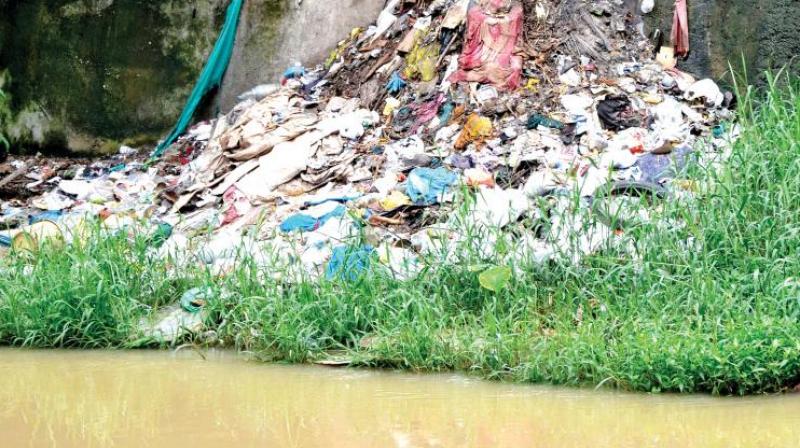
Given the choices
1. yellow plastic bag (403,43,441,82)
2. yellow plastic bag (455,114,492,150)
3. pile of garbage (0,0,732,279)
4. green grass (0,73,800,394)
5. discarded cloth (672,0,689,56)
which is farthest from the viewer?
yellow plastic bag (403,43,441,82)

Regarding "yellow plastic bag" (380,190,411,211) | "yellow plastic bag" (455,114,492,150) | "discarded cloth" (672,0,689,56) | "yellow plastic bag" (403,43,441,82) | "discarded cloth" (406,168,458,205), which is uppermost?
"discarded cloth" (672,0,689,56)

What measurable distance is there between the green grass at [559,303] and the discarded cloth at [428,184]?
1187 millimetres

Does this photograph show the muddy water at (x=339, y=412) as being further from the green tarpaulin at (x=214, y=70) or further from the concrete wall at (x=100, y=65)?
the concrete wall at (x=100, y=65)

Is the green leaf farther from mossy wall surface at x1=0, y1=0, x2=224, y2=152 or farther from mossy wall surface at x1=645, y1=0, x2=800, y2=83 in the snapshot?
mossy wall surface at x1=0, y1=0, x2=224, y2=152

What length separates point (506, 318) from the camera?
4859 mm

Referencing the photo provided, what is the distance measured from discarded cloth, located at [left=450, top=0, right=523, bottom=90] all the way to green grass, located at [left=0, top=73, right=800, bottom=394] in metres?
2.20

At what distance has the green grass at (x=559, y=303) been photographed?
168 inches

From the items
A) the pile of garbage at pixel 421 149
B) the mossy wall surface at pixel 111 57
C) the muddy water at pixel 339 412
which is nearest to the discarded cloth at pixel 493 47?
the pile of garbage at pixel 421 149

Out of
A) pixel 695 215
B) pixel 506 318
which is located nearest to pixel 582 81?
pixel 695 215

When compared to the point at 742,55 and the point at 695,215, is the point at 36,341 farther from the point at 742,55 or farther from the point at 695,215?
the point at 742,55

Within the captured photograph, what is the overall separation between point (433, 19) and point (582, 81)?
1.47 m

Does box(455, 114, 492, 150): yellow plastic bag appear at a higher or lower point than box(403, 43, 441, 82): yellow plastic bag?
lower

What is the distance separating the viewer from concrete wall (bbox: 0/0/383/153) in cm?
966

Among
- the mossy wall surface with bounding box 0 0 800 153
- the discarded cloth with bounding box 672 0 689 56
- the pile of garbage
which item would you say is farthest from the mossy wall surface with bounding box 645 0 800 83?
the mossy wall surface with bounding box 0 0 800 153
